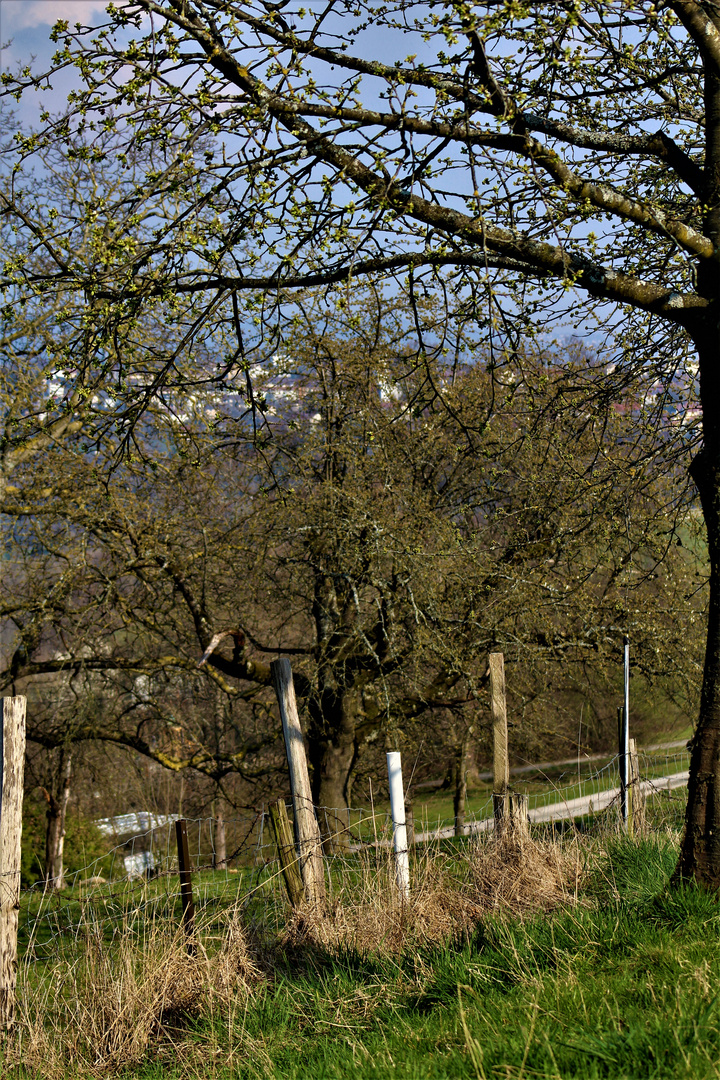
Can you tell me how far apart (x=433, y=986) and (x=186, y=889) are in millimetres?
1736

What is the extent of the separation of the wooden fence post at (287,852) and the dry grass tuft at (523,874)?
103 cm

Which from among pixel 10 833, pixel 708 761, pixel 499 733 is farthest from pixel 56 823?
pixel 708 761

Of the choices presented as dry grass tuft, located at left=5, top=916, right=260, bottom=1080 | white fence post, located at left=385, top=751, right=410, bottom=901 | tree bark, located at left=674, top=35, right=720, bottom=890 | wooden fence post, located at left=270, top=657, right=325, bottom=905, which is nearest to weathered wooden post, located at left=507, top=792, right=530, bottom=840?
white fence post, located at left=385, top=751, right=410, bottom=901

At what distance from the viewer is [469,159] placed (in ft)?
15.4

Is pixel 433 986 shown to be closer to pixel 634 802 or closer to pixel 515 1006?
pixel 515 1006

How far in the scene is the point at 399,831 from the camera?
534 cm

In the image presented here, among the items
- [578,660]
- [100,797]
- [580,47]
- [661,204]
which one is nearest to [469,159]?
[580,47]

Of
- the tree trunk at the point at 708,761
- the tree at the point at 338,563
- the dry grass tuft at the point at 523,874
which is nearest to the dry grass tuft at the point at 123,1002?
the dry grass tuft at the point at 523,874

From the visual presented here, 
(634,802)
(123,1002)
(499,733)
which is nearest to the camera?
(123,1002)

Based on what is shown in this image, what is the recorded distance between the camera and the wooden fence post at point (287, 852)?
5.12 meters

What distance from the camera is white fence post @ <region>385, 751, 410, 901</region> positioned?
4.96m

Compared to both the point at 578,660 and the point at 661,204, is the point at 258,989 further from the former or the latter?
the point at 578,660

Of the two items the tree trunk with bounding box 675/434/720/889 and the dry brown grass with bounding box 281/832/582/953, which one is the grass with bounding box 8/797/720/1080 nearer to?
the dry brown grass with bounding box 281/832/582/953

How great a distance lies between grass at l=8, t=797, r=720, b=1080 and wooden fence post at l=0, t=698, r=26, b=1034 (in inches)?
15.3
